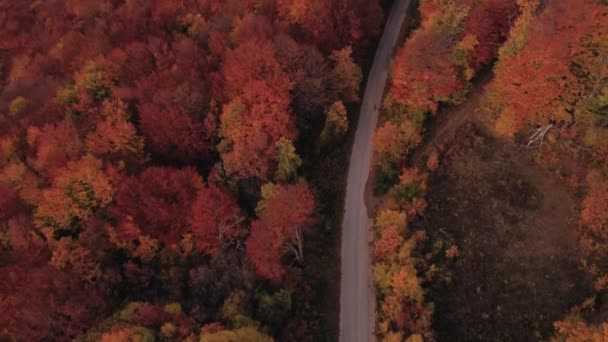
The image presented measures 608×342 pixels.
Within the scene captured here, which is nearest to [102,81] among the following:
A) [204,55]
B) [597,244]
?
[204,55]

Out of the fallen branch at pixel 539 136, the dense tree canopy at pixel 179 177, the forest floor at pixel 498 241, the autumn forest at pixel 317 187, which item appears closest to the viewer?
the forest floor at pixel 498 241

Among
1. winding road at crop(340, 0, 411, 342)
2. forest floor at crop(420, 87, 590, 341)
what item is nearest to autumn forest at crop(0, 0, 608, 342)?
forest floor at crop(420, 87, 590, 341)

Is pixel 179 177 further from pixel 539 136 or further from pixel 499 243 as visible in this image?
pixel 539 136

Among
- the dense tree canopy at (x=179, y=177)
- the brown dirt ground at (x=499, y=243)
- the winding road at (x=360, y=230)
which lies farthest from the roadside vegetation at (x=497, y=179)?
the dense tree canopy at (x=179, y=177)

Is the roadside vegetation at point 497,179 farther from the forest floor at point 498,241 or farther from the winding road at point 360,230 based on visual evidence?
the winding road at point 360,230

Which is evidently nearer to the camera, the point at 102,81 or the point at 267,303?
the point at 267,303

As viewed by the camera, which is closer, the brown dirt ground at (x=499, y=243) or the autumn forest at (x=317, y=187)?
the brown dirt ground at (x=499, y=243)

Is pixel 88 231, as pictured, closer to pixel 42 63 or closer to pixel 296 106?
pixel 296 106
